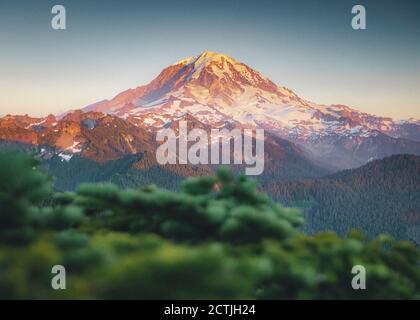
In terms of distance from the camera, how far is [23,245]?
998 centimetres

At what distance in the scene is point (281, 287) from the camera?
39.6 feet

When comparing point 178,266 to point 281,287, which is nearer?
point 178,266

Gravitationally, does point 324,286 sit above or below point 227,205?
below

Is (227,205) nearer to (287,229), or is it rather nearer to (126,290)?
(287,229)

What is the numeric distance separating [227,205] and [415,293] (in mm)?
5196

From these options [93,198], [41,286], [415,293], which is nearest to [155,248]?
[41,286]

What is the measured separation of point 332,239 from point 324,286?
1107 millimetres

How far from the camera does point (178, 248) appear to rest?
8312 millimetres

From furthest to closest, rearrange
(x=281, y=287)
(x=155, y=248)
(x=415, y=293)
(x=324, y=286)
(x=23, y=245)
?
(x=415, y=293)
(x=324, y=286)
(x=281, y=287)
(x=23, y=245)
(x=155, y=248)

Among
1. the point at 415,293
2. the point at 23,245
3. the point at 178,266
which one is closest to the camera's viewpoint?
the point at 178,266

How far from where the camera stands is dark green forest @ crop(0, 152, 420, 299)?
8383 millimetres

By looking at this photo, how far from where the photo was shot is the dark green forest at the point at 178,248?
838cm
